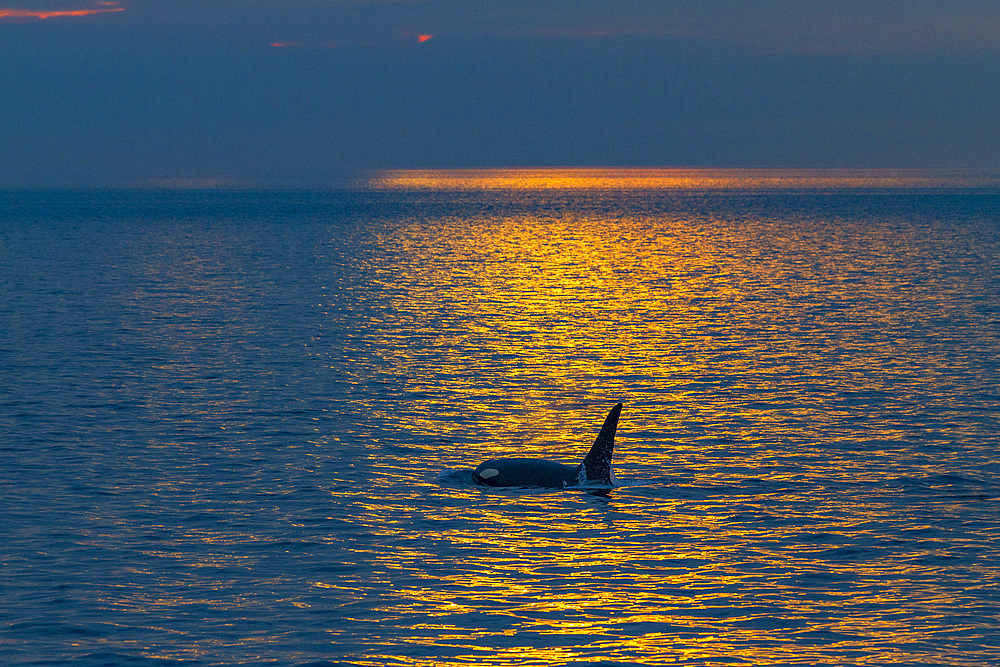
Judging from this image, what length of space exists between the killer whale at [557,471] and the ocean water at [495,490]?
51 centimetres

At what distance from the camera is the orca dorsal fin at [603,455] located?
27703 mm

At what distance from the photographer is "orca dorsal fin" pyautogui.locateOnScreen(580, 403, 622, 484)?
2770 centimetres

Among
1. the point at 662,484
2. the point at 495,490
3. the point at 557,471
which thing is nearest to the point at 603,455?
the point at 557,471

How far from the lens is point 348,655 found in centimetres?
1758

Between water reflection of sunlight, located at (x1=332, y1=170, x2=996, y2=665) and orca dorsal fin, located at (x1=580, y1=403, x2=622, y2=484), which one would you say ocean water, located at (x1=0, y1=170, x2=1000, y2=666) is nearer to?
water reflection of sunlight, located at (x1=332, y1=170, x2=996, y2=665)

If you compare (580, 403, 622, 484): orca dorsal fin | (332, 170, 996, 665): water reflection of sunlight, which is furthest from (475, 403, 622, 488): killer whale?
(332, 170, 996, 665): water reflection of sunlight

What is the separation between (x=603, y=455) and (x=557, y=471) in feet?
3.62

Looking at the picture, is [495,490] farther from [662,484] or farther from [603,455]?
[662,484]

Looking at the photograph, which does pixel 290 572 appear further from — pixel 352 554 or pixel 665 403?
pixel 665 403

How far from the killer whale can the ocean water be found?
1.67 feet

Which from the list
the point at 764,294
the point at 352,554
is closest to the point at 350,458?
the point at 352,554

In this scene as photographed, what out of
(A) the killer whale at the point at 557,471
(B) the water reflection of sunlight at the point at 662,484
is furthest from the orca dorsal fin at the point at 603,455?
(B) the water reflection of sunlight at the point at 662,484

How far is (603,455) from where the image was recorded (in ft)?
91.1

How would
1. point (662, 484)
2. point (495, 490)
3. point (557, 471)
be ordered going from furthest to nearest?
point (662, 484), point (557, 471), point (495, 490)
